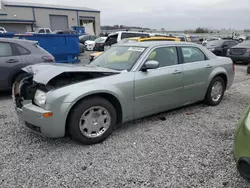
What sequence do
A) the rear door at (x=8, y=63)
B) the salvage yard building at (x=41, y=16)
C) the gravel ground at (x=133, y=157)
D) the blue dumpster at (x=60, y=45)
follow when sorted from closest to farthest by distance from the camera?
the gravel ground at (x=133, y=157) → the rear door at (x=8, y=63) → the blue dumpster at (x=60, y=45) → the salvage yard building at (x=41, y=16)

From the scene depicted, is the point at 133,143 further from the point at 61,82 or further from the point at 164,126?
the point at 61,82

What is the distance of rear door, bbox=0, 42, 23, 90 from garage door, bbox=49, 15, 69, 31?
1423 inches

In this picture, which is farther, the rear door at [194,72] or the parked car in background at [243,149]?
the rear door at [194,72]

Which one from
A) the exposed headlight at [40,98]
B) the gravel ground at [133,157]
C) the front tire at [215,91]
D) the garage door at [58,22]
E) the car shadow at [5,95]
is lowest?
the car shadow at [5,95]

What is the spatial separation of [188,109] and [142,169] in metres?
2.53

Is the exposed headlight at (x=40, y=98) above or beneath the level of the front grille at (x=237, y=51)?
above

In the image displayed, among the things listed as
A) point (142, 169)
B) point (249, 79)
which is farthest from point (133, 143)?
point (249, 79)

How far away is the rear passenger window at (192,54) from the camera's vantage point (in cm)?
442

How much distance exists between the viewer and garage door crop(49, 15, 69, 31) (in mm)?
38812

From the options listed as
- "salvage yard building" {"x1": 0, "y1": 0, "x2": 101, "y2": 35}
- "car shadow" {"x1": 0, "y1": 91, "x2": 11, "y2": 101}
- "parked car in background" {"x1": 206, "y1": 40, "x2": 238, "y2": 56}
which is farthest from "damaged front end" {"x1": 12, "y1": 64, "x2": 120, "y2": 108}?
"salvage yard building" {"x1": 0, "y1": 0, "x2": 101, "y2": 35}


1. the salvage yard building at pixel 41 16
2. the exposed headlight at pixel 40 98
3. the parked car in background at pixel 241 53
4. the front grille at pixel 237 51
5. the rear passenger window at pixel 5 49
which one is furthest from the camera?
the salvage yard building at pixel 41 16

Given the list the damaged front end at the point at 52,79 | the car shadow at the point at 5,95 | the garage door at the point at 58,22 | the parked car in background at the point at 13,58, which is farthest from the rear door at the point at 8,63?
the garage door at the point at 58,22

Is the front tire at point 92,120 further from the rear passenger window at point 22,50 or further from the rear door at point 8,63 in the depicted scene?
the rear passenger window at point 22,50

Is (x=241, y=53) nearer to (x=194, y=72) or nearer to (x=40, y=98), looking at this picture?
(x=194, y=72)
